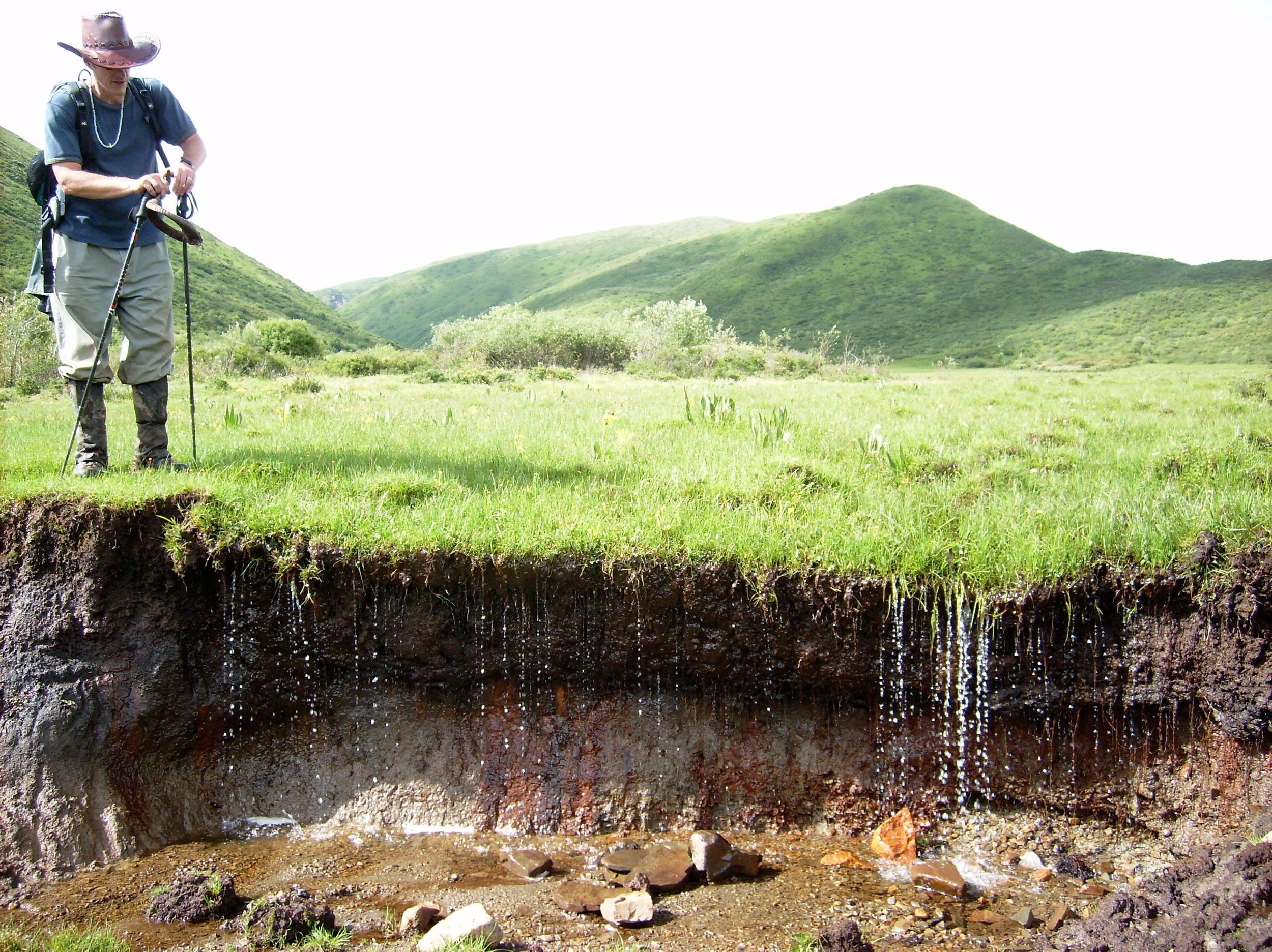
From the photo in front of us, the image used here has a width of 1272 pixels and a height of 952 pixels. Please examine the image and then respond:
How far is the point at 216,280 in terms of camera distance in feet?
216

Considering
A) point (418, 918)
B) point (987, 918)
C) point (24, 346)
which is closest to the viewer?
point (418, 918)

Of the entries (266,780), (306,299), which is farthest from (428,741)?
(306,299)

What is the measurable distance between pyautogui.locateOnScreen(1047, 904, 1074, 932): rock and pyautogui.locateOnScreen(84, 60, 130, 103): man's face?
7.65 meters

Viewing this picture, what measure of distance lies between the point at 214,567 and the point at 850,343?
71365mm

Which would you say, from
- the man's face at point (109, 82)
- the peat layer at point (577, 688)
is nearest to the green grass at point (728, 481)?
the peat layer at point (577, 688)

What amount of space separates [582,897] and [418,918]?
31.3 inches

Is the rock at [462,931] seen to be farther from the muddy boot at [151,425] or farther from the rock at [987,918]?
the muddy boot at [151,425]

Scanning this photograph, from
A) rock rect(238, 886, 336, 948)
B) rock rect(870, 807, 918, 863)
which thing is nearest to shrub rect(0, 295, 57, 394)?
rock rect(238, 886, 336, 948)

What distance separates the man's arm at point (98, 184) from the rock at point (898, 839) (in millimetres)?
6162

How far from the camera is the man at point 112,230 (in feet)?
18.3

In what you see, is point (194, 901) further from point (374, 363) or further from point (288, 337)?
point (288, 337)

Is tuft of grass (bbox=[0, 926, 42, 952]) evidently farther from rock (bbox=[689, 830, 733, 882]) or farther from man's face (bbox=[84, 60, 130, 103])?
man's face (bbox=[84, 60, 130, 103])

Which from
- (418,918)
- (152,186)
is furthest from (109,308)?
(418,918)

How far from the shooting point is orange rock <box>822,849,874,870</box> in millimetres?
4449
